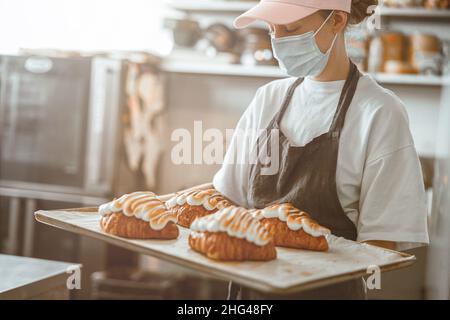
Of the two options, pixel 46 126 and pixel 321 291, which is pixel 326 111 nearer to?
pixel 321 291

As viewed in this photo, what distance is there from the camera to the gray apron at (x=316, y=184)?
1658 mm

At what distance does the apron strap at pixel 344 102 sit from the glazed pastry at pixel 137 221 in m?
0.49

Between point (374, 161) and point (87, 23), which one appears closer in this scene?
point (374, 161)

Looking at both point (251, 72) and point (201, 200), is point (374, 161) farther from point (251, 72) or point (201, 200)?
point (251, 72)

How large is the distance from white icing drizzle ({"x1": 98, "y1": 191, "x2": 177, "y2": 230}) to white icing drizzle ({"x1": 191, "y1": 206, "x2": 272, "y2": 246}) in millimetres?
100

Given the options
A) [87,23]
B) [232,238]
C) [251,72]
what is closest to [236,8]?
[251,72]

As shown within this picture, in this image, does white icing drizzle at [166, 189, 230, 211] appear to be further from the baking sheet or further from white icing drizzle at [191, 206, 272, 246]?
white icing drizzle at [191, 206, 272, 246]

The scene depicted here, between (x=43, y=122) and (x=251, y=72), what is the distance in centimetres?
125

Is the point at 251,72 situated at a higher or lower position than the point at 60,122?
higher

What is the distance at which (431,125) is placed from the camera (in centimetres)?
380

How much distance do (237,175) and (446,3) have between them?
7.13 feet

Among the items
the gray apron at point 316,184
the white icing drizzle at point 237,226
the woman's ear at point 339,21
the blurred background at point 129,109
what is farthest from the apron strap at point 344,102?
the blurred background at point 129,109

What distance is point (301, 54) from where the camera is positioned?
1.70 m
